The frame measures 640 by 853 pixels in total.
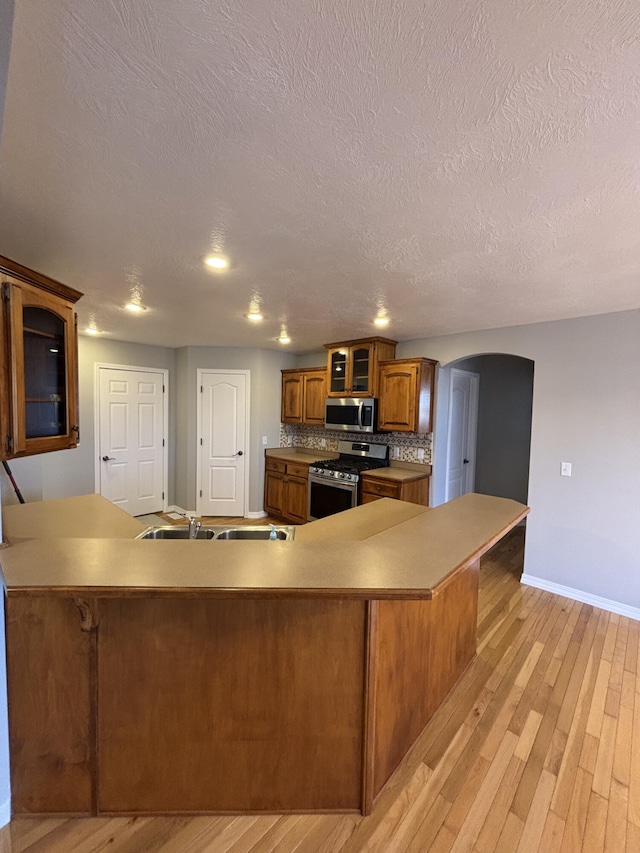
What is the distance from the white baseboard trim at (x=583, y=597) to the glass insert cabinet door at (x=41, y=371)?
3.86 meters

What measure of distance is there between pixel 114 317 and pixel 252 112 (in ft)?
10.0

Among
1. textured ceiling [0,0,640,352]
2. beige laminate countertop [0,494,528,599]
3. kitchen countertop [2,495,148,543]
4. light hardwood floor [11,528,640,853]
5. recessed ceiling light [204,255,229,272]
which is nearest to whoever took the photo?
textured ceiling [0,0,640,352]

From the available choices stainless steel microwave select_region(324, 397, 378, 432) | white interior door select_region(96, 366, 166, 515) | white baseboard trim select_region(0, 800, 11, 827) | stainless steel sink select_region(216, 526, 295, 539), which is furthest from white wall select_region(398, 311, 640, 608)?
white interior door select_region(96, 366, 166, 515)

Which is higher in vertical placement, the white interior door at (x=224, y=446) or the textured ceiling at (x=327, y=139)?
the textured ceiling at (x=327, y=139)

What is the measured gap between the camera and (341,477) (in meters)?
4.36

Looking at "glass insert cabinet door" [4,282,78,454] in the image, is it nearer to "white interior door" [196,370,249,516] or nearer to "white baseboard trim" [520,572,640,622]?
"white interior door" [196,370,249,516]

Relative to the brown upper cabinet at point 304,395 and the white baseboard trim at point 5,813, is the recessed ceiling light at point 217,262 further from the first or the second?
the brown upper cabinet at point 304,395

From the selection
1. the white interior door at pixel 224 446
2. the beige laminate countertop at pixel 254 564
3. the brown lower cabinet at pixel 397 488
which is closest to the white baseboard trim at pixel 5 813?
the beige laminate countertop at pixel 254 564

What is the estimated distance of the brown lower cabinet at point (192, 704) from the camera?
1379mm

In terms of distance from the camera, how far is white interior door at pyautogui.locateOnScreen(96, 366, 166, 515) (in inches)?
192

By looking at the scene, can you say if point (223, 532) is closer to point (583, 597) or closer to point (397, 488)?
point (397, 488)

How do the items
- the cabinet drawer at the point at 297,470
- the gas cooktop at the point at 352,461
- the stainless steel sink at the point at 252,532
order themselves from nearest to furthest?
the stainless steel sink at the point at 252,532
the gas cooktop at the point at 352,461
the cabinet drawer at the point at 297,470

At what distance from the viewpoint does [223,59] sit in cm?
86

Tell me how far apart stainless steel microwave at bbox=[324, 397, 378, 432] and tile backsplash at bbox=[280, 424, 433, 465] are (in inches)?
17.2
